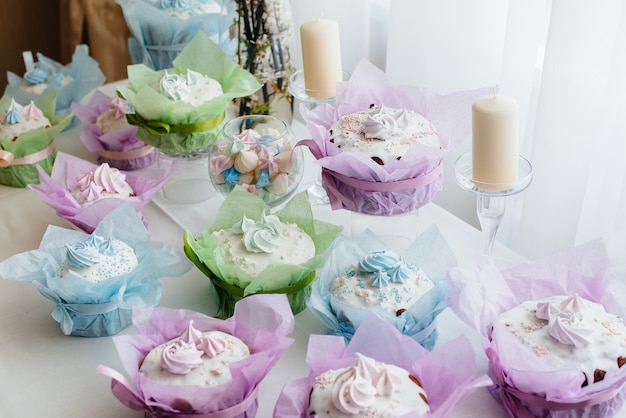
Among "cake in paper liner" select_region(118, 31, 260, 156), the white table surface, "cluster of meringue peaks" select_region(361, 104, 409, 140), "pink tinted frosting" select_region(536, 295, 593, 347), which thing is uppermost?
"cluster of meringue peaks" select_region(361, 104, 409, 140)

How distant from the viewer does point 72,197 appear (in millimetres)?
1467

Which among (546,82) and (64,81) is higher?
(546,82)

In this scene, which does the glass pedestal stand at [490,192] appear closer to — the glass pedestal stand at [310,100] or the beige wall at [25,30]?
the glass pedestal stand at [310,100]

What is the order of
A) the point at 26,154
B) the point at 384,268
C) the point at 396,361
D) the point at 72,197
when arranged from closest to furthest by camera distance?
the point at 396,361 → the point at 384,268 → the point at 72,197 → the point at 26,154

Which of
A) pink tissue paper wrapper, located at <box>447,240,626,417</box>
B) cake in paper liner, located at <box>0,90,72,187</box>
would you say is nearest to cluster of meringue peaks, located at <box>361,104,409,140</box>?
pink tissue paper wrapper, located at <box>447,240,626,417</box>

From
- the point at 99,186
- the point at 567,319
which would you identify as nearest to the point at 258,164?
the point at 99,186

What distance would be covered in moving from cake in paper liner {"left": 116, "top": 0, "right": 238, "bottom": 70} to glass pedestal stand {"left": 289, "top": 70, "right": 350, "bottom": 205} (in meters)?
0.33

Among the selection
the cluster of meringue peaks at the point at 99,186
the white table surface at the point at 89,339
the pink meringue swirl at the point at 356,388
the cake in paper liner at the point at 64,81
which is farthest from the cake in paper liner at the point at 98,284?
the cake in paper liner at the point at 64,81

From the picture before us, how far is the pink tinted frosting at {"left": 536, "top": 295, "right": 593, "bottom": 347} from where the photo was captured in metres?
1.03

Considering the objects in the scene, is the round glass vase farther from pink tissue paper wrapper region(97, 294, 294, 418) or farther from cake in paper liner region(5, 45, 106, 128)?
cake in paper liner region(5, 45, 106, 128)

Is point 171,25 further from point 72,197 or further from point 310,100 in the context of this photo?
point 72,197

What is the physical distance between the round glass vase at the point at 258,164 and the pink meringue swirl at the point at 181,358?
48 cm

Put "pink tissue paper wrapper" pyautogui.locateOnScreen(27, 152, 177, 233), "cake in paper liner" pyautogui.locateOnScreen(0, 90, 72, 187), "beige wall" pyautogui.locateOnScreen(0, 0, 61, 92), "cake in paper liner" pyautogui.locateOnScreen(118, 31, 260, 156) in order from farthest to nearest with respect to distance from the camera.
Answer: "beige wall" pyautogui.locateOnScreen(0, 0, 61, 92) → "cake in paper liner" pyautogui.locateOnScreen(0, 90, 72, 187) → "cake in paper liner" pyautogui.locateOnScreen(118, 31, 260, 156) → "pink tissue paper wrapper" pyautogui.locateOnScreen(27, 152, 177, 233)

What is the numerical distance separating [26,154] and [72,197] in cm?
31
